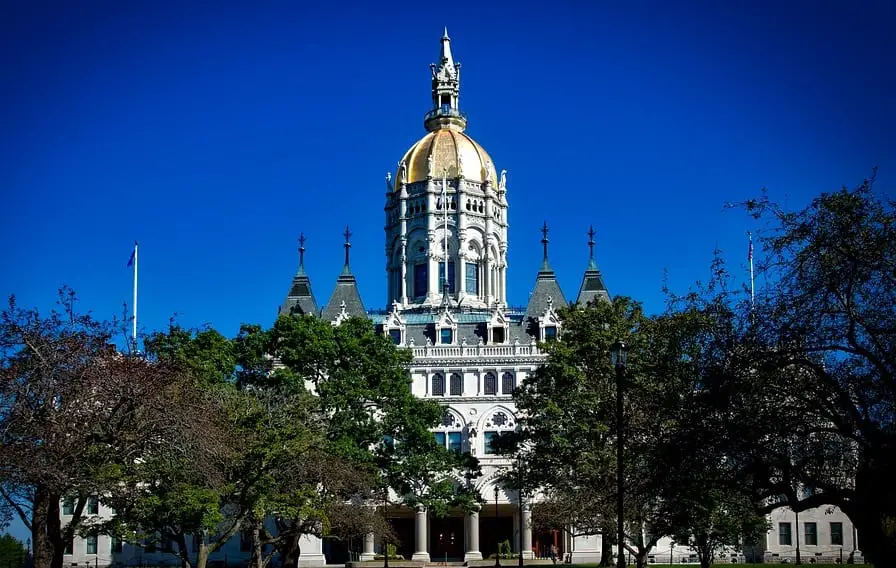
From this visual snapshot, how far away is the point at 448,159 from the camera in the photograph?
112688 mm

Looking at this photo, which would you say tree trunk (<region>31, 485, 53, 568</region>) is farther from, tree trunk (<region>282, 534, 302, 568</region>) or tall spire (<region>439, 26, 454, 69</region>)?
tall spire (<region>439, 26, 454, 69</region>)

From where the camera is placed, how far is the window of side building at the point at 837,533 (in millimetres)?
86375

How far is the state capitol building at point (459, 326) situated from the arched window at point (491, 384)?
10 centimetres

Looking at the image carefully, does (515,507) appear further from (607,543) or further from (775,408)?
(775,408)

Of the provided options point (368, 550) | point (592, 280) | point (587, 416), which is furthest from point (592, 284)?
point (587, 416)

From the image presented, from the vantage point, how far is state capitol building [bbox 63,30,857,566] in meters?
86.4

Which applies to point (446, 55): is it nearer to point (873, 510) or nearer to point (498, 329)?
point (498, 329)

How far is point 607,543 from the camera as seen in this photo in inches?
2443

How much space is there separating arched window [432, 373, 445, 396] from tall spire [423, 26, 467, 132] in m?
33.2

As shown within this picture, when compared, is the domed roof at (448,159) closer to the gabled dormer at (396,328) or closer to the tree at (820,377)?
the gabled dormer at (396,328)

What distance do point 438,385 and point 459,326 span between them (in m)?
5.86

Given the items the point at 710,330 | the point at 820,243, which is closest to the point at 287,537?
the point at 710,330

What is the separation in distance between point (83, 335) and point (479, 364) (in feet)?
166

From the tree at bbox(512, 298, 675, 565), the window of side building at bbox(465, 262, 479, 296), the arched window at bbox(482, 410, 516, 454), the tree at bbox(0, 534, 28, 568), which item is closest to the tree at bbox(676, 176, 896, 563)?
the tree at bbox(512, 298, 675, 565)
